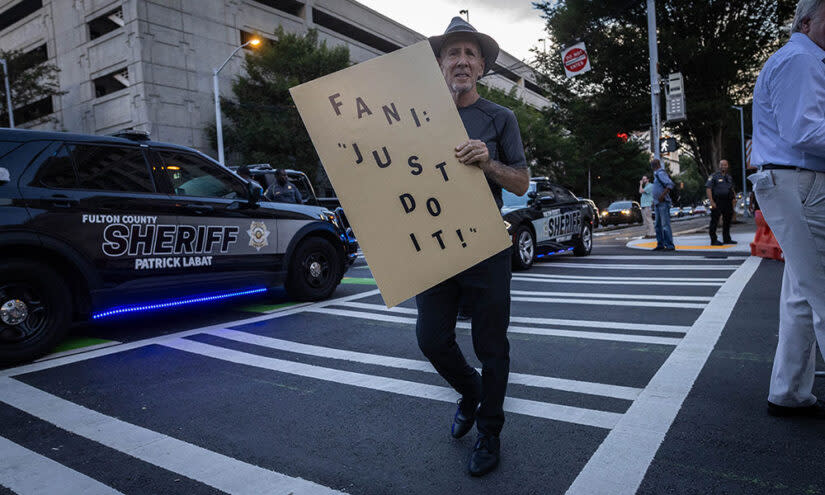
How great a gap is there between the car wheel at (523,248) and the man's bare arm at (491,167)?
6782 millimetres

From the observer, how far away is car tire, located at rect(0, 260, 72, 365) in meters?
4.36

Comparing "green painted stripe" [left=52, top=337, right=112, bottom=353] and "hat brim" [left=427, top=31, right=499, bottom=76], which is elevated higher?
"hat brim" [left=427, top=31, right=499, bottom=76]

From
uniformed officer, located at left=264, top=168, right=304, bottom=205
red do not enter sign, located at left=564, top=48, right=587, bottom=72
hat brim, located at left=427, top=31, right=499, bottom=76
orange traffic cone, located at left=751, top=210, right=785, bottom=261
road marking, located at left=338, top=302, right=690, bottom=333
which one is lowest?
road marking, located at left=338, top=302, right=690, bottom=333

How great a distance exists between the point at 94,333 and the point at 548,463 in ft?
16.4

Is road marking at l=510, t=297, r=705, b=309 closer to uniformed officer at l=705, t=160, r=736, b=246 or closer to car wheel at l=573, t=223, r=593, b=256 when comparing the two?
car wheel at l=573, t=223, r=593, b=256

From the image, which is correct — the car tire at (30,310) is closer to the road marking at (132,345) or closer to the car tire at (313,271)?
the road marking at (132,345)

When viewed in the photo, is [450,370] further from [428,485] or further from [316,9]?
[316,9]

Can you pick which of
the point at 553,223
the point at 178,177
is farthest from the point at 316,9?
the point at 178,177

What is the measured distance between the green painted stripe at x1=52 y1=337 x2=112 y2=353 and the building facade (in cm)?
2416

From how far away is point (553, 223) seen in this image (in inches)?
410

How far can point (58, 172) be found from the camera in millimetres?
4750

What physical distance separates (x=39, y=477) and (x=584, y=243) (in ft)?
35.6

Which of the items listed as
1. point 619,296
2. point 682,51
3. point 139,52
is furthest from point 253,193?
point 139,52

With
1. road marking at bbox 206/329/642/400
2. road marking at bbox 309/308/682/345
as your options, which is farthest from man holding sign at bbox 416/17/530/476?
road marking at bbox 309/308/682/345
